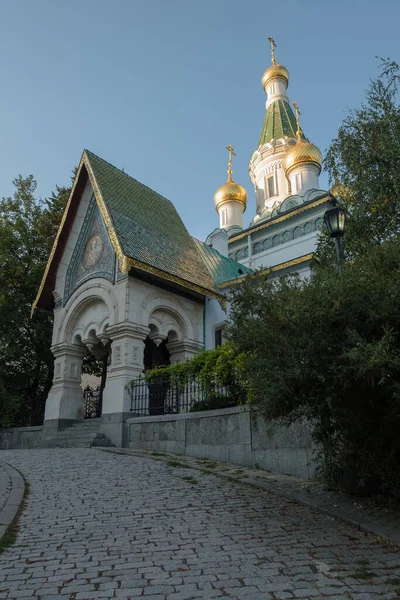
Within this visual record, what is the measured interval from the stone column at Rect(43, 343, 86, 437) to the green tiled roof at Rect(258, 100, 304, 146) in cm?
2860

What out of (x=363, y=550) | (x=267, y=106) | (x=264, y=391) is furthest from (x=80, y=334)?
(x=267, y=106)

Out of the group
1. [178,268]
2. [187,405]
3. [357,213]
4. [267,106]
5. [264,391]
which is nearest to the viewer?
[264,391]

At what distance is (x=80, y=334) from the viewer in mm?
17141

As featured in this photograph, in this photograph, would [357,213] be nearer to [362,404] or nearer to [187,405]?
[362,404]

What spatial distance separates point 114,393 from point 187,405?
3.16 metres

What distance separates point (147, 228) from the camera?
17484 millimetres

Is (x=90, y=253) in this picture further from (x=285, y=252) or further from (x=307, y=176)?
(x=307, y=176)

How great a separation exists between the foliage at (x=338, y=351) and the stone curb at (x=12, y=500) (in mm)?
3128

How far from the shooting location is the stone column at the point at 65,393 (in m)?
16.2

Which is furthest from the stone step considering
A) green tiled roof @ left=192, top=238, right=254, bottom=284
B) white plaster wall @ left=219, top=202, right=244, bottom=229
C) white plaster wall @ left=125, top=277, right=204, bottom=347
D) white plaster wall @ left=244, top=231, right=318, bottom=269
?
white plaster wall @ left=219, top=202, right=244, bottom=229

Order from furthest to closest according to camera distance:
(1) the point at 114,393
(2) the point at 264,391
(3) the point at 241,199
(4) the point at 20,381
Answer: (3) the point at 241,199, (4) the point at 20,381, (1) the point at 114,393, (2) the point at 264,391

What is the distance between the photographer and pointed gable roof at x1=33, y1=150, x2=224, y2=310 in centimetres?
1552

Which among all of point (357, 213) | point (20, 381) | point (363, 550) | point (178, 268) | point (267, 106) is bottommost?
point (363, 550)

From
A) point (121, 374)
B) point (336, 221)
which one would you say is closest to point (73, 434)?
point (121, 374)
